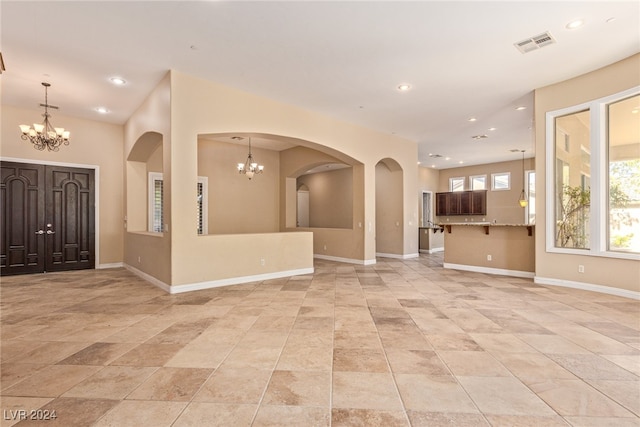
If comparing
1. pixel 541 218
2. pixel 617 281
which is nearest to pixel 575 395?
pixel 617 281

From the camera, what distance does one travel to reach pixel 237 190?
30.5ft

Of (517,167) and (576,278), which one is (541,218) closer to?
(576,278)

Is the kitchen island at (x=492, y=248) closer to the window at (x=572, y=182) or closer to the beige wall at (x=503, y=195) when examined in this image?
the window at (x=572, y=182)

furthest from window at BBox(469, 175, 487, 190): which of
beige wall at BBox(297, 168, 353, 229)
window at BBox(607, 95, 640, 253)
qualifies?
window at BBox(607, 95, 640, 253)

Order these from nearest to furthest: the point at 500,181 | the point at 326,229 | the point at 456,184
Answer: the point at 326,229
the point at 500,181
the point at 456,184

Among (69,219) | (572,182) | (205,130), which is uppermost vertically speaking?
(205,130)

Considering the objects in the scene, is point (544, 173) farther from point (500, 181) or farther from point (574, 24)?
point (500, 181)

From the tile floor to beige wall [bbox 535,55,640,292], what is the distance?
1.57 feet

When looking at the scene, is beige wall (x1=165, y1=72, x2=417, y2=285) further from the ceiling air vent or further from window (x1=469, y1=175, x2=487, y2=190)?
window (x1=469, y1=175, x2=487, y2=190)

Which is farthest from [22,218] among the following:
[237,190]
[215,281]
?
[215,281]

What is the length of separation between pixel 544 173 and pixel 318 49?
188 inches

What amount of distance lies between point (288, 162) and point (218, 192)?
237cm

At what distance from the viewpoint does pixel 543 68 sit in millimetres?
5039

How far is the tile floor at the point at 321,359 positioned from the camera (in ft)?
6.68
